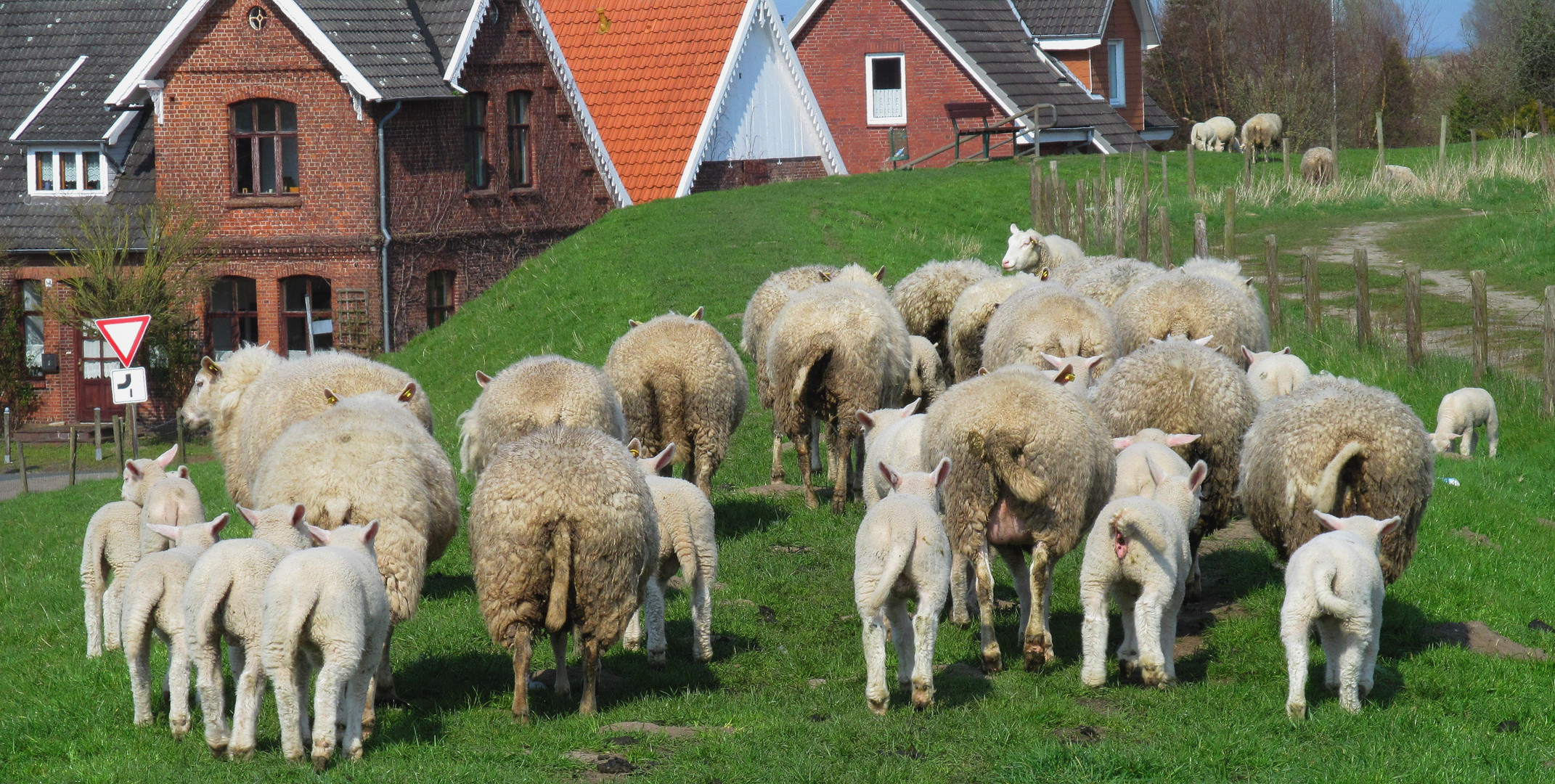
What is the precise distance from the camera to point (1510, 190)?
28.8m

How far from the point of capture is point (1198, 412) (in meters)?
9.33

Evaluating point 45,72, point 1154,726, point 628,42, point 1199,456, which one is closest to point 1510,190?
point 628,42

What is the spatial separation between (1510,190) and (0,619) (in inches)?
1102

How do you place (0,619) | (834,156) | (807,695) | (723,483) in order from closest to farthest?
(807,695) < (0,619) < (723,483) < (834,156)

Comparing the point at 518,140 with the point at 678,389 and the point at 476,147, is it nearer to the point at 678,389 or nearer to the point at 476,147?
the point at 476,147

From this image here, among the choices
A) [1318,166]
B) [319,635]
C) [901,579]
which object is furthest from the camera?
[1318,166]

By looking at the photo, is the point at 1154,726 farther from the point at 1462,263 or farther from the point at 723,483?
the point at 1462,263

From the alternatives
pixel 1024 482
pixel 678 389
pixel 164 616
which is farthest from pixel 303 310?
pixel 1024 482

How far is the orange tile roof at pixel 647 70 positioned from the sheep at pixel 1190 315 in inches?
914

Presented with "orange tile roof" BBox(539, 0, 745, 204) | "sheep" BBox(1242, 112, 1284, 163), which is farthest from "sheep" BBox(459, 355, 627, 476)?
"sheep" BBox(1242, 112, 1284, 163)

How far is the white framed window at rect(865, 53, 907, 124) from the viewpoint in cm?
4191

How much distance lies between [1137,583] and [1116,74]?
4251cm

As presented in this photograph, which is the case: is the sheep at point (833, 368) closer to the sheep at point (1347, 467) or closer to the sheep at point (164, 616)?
the sheep at point (1347, 467)

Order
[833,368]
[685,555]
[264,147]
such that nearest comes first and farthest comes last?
1. [685,555]
2. [833,368]
3. [264,147]
